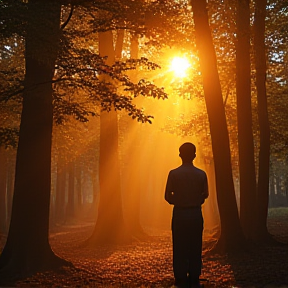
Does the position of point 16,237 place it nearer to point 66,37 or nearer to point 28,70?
point 28,70

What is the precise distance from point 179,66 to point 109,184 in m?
6.44

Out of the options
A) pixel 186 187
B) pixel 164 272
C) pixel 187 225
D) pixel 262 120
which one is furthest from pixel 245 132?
pixel 187 225

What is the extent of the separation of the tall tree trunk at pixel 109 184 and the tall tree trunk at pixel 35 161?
26.6ft

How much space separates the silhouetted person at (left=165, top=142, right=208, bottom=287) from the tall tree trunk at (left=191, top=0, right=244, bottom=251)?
18.4 ft

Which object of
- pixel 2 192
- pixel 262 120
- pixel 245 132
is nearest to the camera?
→ pixel 245 132

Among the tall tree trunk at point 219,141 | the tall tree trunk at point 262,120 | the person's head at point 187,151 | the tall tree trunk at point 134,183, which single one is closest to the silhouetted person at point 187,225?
the person's head at point 187,151

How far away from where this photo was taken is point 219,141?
42.9ft

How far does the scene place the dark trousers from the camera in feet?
23.5

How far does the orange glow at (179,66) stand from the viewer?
2110 cm

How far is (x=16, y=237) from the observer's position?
10875 mm

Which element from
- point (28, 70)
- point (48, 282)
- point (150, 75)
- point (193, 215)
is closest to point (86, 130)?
point (150, 75)

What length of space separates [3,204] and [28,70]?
22.6 meters

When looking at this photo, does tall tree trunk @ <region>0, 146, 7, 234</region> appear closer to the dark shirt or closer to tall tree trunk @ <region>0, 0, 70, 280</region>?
tall tree trunk @ <region>0, 0, 70, 280</region>

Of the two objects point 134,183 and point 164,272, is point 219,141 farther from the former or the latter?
point 134,183
